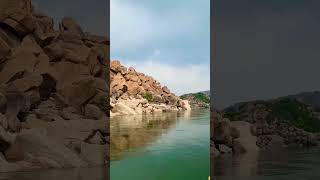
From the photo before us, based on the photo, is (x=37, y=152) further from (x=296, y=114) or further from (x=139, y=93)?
(x=139, y=93)

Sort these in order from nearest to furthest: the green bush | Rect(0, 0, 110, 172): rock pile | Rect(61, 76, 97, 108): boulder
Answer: Rect(0, 0, 110, 172): rock pile, Rect(61, 76, 97, 108): boulder, the green bush

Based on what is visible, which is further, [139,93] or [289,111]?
[139,93]

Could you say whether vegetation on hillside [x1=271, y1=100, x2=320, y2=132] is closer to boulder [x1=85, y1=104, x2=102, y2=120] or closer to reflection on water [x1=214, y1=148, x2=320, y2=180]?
reflection on water [x1=214, y1=148, x2=320, y2=180]

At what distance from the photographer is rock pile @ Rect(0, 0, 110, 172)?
6.55m

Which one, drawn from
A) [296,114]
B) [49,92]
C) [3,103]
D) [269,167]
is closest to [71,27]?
[49,92]

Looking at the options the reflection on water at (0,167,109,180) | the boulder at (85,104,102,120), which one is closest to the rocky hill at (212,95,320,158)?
the boulder at (85,104,102,120)

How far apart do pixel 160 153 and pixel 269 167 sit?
3199 millimetres

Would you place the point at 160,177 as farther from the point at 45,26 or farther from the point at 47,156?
the point at 45,26

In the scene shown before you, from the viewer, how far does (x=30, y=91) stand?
28.3ft

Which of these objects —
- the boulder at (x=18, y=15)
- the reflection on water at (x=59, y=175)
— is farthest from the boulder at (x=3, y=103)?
the boulder at (x=18, y=15)

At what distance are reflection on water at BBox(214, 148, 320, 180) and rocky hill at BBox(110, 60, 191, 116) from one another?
10587 millimetres

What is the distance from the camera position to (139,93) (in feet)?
84.6

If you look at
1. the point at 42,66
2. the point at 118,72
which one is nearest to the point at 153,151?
the point at 42,66

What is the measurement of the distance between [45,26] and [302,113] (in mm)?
8590
